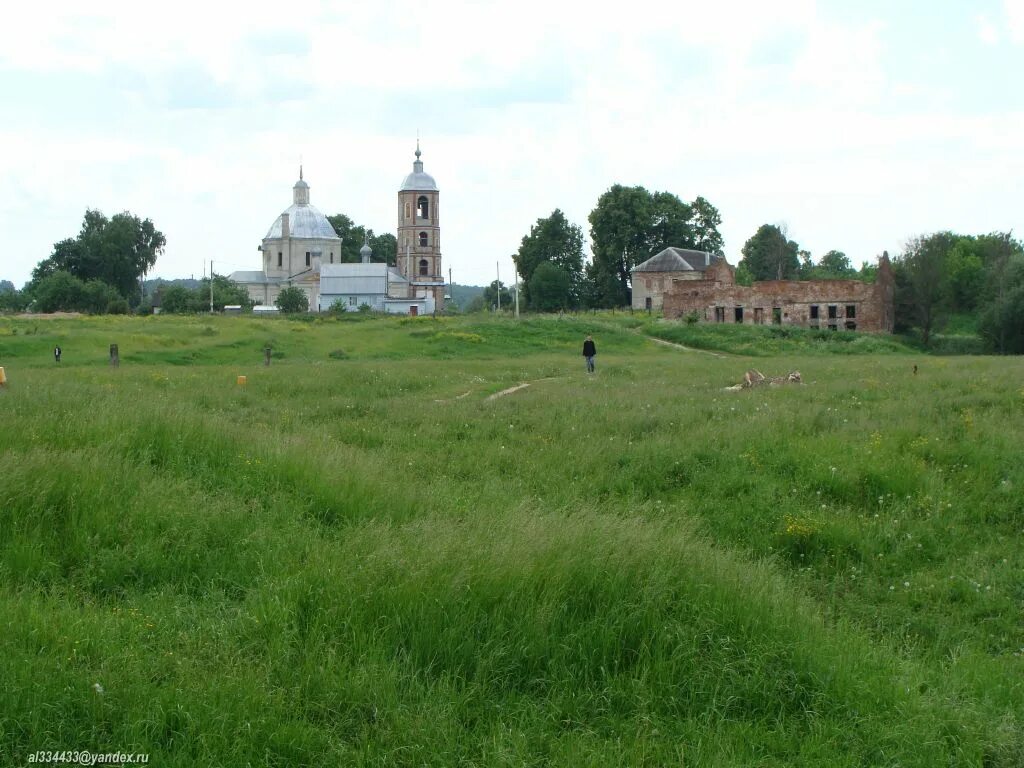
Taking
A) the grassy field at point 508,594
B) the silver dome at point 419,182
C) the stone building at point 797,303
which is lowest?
the grassy field at point 508,594

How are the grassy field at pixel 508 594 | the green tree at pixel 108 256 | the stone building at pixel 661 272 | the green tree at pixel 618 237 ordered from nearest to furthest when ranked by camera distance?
the grassy field at pixel 508 594 < the stone building at pixel 661 272 < the green tree at pixel 618 237 < the green tree at pixel 108 256

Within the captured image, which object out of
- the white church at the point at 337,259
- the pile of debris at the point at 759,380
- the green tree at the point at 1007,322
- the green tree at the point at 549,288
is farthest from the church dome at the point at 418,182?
the pile of debris at the point at 759,380

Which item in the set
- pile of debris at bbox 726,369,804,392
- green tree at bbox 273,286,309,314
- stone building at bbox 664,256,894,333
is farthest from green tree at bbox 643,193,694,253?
pile of debris at bbox 726,369,804,392

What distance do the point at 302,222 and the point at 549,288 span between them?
101ft

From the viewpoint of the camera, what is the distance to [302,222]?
99.1m

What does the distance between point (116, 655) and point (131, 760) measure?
805mm

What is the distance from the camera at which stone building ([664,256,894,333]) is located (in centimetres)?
5569

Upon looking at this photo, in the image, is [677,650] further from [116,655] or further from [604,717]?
[116,655]

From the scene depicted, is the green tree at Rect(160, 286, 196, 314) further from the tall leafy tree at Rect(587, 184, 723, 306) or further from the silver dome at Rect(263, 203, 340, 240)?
the tall leafy tree at Rect(587, 184, 723, 306)

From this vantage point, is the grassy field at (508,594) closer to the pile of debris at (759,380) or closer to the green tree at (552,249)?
the pile of debris at (759,380)

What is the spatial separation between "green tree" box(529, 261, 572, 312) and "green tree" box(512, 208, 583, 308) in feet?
8.66

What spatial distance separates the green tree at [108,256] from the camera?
86.4m

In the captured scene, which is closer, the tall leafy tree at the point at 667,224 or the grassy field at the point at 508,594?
the grassy field at the point at 508,594

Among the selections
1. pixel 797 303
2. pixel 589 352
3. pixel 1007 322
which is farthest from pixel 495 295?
pixel 589 352
